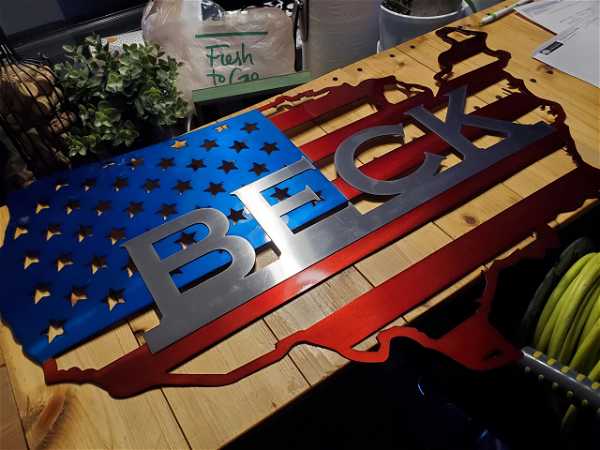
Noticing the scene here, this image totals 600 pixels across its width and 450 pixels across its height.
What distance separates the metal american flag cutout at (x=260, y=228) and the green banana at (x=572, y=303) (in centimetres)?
6

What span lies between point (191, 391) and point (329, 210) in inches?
13.0

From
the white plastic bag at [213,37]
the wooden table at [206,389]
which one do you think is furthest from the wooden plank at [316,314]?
the white plastic bag at [213,37]

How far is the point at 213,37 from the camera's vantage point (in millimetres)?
1075

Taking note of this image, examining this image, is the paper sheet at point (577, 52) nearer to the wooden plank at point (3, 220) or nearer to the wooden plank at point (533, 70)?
the wooden plank at point (533, 70)

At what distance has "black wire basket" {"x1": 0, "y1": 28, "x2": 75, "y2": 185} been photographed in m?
0.73

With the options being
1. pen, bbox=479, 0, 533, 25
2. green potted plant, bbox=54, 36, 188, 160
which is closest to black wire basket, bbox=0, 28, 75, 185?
green potted plant, bbox=54, 36, 188, 160

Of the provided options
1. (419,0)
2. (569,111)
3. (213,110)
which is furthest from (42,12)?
(569,111)

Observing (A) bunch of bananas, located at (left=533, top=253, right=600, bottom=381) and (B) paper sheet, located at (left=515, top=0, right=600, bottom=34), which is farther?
(B) paper sheet, located at (left=515, top=0, right=600, bottom=34)

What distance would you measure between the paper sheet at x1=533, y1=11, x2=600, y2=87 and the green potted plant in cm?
78

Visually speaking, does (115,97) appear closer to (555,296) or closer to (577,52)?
(555,296)

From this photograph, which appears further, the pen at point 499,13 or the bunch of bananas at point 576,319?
the pen at point 499,13

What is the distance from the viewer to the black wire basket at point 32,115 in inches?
28.6

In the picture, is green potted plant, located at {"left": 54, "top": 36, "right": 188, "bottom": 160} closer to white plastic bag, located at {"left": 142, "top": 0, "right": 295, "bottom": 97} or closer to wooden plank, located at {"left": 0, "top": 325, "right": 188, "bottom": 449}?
white plastic bag, located at {"left": 142, "top": 0, "right": 295, "bottom": 97}

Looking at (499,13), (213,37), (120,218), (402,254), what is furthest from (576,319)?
(213,37)
